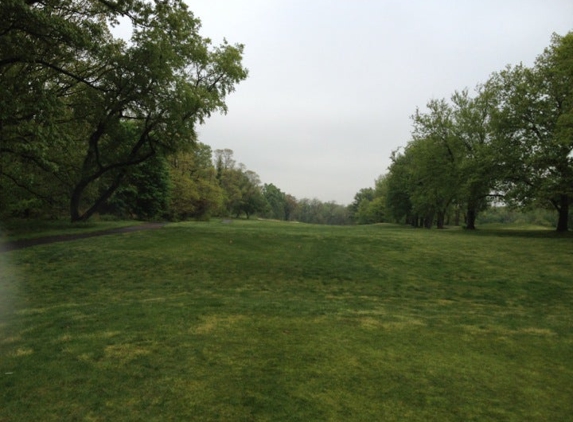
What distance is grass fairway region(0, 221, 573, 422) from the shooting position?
411 centimetres

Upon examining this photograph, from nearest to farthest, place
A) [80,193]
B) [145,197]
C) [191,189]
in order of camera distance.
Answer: [80,193], [145,197], [191,189]

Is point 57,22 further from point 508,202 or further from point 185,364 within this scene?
point 508,202

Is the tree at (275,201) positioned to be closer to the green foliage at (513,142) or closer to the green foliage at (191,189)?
the green foliage at (191,189)

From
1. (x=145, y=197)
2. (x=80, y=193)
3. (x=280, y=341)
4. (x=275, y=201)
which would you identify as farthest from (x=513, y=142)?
(x=275, y=201)

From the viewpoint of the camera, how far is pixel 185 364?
5.05m

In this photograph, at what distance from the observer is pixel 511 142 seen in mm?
28844

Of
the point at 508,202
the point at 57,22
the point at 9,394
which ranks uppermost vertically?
the point at 57,22

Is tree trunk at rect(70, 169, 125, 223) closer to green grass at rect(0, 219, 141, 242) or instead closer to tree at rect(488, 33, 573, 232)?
green grass at rect(0, 219, 141, 242)

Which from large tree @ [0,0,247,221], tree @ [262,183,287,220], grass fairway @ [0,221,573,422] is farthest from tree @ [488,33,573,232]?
tree @ [262,183,287,220]

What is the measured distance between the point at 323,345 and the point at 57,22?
1240 centimetres

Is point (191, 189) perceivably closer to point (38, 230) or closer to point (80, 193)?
point (80, 193)

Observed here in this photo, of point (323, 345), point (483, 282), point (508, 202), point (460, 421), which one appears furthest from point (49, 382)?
point (508, 202)

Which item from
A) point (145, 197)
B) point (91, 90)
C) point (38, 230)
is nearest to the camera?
point (91, 90)

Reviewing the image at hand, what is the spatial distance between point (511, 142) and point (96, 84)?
3053 cm
